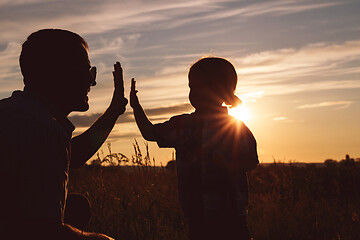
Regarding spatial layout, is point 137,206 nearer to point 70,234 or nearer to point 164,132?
point 164,132

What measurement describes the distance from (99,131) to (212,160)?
35.1 inches

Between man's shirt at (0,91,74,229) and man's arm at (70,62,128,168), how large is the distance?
110cm

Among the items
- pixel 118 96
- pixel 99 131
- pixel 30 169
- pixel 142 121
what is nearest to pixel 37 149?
pixel 30 169

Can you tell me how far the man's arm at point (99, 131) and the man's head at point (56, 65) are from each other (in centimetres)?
70

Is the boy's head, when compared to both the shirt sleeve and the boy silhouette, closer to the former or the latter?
the boy silhouette

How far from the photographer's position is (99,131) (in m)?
3.47

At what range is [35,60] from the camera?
2.47 meters

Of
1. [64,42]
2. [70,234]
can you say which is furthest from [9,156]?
[64,42]

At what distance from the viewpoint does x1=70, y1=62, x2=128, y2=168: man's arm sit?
3.30 metres


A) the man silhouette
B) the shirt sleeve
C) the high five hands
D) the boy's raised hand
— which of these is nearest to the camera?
the man silhouette

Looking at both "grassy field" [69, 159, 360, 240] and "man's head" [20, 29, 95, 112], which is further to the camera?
"grassy field" [69, 159, 360, 240]

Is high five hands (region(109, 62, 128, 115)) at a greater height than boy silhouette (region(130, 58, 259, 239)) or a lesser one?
Answer: greater

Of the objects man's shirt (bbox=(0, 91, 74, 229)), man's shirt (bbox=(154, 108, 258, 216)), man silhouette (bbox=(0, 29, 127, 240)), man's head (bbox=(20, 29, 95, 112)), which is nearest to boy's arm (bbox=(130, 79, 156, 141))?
Result: man's shirt (bbox=(154, 108, 258, 216))

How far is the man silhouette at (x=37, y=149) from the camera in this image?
83.0 inches
